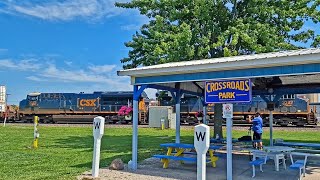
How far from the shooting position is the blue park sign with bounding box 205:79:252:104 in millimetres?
7633

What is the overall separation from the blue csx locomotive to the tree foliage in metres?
18.0

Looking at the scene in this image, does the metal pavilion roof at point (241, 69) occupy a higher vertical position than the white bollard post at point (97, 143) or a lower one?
higher

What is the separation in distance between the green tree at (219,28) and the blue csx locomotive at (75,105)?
18.1 m

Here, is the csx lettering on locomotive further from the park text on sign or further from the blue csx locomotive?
the park text on sign

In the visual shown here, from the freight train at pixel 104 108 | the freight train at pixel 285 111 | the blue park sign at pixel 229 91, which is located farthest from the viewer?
the freight train at pixel 104 108

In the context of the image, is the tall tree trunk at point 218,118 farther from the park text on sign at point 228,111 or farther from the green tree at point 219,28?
the park text on sign at point 228,111

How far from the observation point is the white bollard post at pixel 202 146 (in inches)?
235

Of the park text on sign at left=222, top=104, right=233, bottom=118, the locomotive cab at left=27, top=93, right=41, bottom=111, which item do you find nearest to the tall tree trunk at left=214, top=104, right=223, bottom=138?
the park text on sign at left=222, top=104, right=233, bottom=118

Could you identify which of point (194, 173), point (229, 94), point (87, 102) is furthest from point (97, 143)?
point (87, 102)

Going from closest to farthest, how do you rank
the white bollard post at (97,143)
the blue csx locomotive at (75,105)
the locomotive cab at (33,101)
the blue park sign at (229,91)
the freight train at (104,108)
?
the blue park sign at (229,91), the white bollard post at (97,143), the freight train at (104,108), the blue csx locomotive at (75,105), the locomotive cab at (33,101)

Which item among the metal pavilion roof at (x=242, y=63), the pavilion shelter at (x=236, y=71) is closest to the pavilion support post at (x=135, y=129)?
the pavilion shelter at (x=236, y=71)

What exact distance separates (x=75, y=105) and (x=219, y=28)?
76.4 feet

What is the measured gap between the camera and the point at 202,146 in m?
6.03

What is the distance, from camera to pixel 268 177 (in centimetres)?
825
